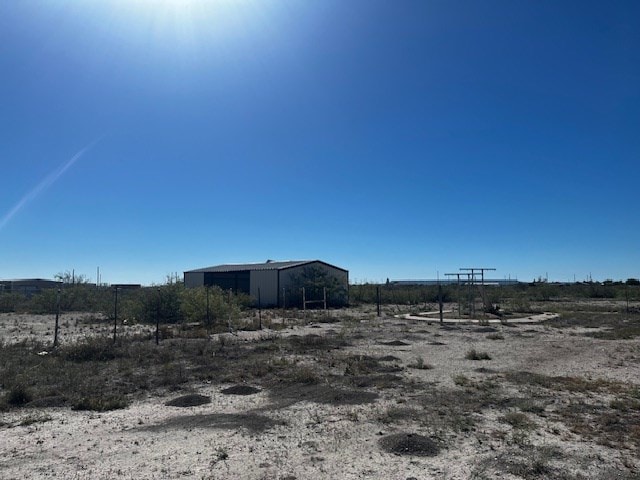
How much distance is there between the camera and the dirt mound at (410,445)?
21.7 feet

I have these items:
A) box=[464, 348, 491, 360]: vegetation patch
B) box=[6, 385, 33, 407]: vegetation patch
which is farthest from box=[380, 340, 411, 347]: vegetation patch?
box=[6, 385, 33, 407]: vegetation patch

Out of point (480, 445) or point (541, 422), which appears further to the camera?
point (541, 422)

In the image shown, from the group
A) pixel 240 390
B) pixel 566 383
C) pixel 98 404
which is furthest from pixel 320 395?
pixel 566 383

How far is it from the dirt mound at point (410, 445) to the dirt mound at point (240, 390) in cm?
415

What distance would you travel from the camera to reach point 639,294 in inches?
2281

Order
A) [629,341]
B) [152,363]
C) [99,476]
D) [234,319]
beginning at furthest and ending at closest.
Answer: [234,319]
[629,341]
[152,363]
[99,476]

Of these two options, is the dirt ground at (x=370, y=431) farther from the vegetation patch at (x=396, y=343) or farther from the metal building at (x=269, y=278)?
the metal building at (x=269, y=278)

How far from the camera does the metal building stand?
44438 millimetres

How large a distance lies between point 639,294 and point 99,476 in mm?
65512

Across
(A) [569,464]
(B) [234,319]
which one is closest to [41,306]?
(B) [234,319]

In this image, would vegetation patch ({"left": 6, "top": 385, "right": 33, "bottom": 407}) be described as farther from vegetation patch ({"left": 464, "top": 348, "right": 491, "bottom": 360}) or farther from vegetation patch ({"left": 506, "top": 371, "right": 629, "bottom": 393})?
vegetation patch ({"left": 464, "top": 348, "right": 491, "bottom": 360})

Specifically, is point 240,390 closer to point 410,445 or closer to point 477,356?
point 410,445

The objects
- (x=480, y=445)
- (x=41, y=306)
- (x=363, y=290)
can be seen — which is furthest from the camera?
(x=363, y=290)

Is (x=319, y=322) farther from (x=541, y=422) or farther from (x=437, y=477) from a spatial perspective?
(x=437, y=477)
